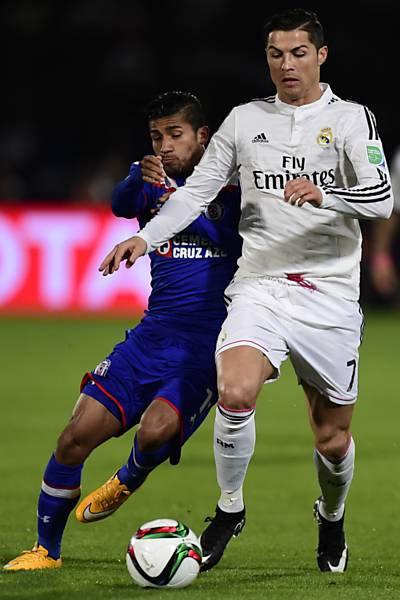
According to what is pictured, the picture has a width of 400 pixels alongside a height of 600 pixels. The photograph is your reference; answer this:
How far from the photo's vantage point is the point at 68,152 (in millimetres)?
19500

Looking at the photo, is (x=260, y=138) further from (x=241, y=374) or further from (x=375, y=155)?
(x=241, y=374)

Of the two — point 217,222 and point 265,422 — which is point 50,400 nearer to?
point 265,422

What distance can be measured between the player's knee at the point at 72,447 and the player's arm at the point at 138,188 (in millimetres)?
1007

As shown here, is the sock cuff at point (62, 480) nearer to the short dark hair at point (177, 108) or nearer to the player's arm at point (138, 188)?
the player's arm at point (138, 188)

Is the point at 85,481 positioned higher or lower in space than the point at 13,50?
lower

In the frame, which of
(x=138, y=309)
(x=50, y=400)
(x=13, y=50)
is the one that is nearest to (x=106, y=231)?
(x=138, y=309)

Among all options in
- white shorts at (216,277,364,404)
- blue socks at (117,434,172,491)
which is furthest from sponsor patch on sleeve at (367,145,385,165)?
blue socks at (117,434,172,491)

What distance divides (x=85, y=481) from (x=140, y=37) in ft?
46.7

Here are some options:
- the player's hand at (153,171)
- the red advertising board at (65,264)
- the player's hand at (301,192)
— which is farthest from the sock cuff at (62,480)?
the red advertising board at (65,264)

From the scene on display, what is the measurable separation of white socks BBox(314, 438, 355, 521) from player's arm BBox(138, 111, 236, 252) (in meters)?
1.12

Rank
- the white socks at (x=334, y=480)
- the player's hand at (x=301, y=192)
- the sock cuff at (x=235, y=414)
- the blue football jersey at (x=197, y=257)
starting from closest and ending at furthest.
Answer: the player's hand at (x=301, y=192) → the sock cuff at (x=235, y=414) → the white socks at (x=334, y=480) → the blue football jersey at (x=197, y=257)

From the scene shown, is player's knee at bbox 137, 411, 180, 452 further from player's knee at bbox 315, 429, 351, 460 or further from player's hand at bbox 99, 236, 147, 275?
player's hand at bbox 99, 236, 147, 275

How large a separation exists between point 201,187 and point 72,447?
1.19 m

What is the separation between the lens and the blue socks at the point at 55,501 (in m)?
5.04
